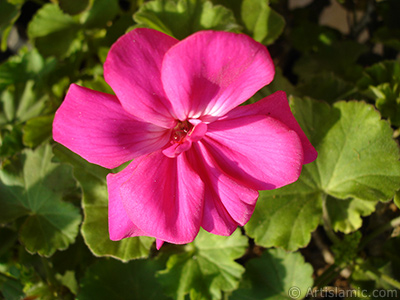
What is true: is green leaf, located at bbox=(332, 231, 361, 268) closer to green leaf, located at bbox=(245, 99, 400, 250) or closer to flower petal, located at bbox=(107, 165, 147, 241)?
green leaf, located at bbox=(245, 99, 400, 250)

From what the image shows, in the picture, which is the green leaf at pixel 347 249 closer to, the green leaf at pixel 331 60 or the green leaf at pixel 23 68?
the green leaf at pixel 331 60

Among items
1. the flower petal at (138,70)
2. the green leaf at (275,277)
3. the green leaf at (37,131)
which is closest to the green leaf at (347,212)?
the green leaf at (275,277)

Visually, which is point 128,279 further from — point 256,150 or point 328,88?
point 328,88

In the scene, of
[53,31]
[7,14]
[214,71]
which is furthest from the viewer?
[53,31]

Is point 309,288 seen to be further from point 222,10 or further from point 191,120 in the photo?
point 222,10

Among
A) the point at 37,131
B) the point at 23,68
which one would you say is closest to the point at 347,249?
the point at 37,131
